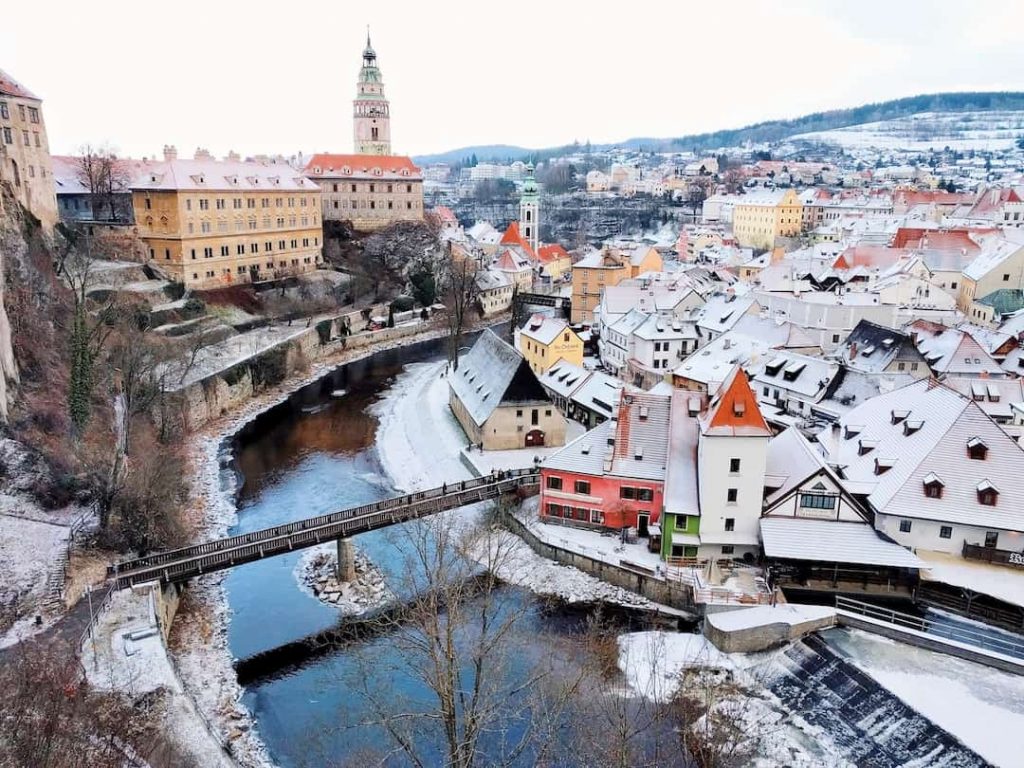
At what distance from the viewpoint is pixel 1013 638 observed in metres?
23.5

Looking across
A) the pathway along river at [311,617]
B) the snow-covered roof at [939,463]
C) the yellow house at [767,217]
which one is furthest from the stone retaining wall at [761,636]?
the yellow house at [767,217]

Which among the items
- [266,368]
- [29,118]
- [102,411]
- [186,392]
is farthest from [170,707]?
[29,118]

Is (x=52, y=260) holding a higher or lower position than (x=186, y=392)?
higher

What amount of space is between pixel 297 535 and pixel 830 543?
18984 millimetres

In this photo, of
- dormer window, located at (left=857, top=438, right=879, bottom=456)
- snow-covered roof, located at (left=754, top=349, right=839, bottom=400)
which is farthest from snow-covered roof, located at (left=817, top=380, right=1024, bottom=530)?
snow-covered roof, located at (left=754, top=349, right=839, bottom=400)

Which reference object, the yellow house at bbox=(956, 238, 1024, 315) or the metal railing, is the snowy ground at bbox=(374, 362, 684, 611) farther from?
the yellow house at bbox=(956, 238, 1024, 315)

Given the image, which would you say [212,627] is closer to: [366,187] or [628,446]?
[628,446]

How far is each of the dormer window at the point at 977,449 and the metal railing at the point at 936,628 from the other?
6.46 meters

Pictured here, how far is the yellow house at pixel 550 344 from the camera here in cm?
4938

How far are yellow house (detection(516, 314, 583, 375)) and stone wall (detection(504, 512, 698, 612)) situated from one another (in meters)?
19.7

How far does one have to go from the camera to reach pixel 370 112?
359 feet

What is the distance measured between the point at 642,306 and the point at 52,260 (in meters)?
39.8

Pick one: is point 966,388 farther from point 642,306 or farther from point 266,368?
point 266,368

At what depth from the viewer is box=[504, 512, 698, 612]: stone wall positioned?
88.4 feet
